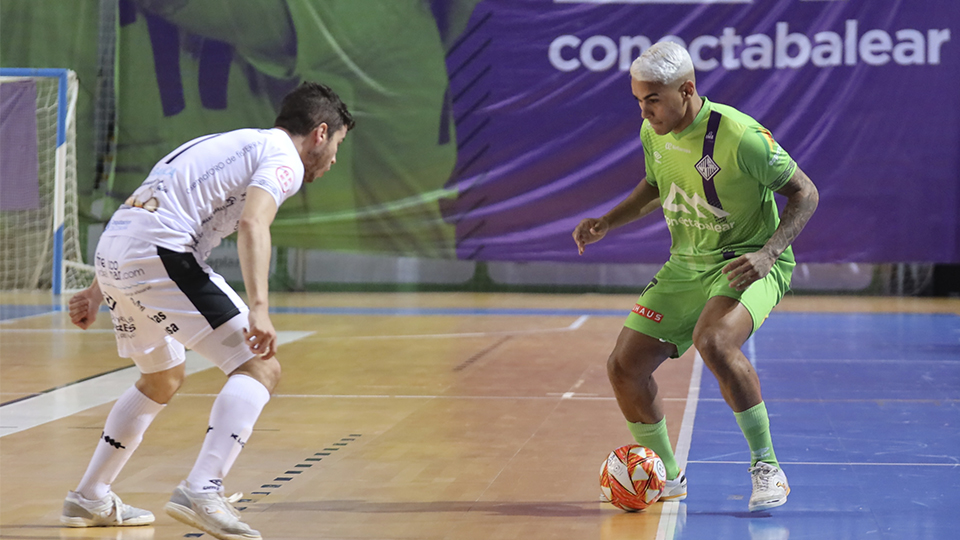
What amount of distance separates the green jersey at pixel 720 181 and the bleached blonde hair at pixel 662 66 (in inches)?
8.7

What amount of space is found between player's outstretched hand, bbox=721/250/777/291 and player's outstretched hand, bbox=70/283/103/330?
2.12 metres

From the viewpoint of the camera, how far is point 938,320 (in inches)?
439

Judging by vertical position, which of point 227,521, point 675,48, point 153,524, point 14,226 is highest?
point 675,48

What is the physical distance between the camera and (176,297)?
3.40 metres

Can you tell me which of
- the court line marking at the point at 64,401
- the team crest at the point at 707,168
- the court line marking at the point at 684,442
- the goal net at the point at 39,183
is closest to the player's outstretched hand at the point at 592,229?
the team crest at the point at 707,168

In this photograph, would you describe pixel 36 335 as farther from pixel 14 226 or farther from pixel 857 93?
pixel 857 93

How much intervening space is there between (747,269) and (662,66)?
753mm

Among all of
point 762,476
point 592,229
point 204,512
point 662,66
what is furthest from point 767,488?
point 204,512

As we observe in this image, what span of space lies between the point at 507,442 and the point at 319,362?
3.18 meters

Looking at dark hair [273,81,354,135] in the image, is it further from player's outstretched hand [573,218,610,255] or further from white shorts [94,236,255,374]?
player's outstretched hand [573,218,610,255]

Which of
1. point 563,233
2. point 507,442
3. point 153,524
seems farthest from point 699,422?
point 563,233

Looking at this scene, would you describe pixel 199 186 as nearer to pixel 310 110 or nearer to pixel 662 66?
pixel 310 110

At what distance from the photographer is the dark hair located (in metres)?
3.55

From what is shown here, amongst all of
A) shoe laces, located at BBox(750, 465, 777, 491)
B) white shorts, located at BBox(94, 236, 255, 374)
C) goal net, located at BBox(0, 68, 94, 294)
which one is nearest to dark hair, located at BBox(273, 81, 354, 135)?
white shorts, located at BBox(94, 236, 255, 374)
